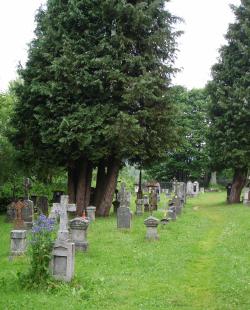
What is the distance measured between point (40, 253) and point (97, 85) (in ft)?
43.7

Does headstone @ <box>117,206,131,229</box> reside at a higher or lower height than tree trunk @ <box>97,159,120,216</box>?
lower

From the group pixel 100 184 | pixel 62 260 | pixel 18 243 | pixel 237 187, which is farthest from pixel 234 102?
pixel 62 260

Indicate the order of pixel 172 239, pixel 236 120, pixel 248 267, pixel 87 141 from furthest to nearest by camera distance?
pixel 236 120
pixel 87 141
pixel 172 239
pixel 248 267

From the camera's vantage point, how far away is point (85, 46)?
908 inches

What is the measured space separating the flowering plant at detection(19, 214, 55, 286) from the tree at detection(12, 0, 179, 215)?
11.3 m

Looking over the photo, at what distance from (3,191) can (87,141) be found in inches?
316

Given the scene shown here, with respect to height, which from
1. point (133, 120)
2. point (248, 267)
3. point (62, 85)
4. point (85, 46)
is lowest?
point (248, 267)

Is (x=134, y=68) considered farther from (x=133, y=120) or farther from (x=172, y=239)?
(x=172, y=239)

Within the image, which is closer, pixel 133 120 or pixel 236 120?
pixel 133 120

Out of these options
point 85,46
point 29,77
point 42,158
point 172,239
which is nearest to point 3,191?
point 42,158

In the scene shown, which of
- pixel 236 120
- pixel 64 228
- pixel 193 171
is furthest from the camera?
pixel 193 171

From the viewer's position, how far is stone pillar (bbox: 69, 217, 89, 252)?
13.9m

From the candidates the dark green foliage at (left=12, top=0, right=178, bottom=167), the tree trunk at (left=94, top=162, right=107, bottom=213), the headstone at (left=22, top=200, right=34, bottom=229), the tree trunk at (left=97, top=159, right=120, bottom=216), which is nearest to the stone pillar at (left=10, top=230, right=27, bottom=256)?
the headstone at (left=22, top=200, right=34, bottom=229)

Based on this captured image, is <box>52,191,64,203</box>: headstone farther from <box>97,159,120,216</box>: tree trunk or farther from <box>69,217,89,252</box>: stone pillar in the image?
<box>69,217,89,252</box>: stone pillar
